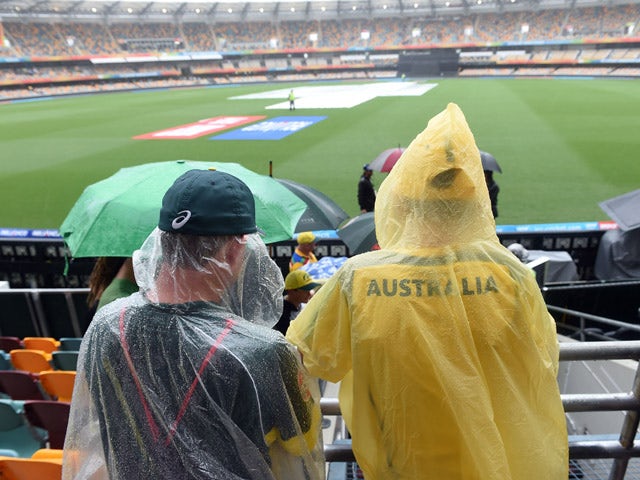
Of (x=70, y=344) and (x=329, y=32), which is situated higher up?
(x=329, y=32)

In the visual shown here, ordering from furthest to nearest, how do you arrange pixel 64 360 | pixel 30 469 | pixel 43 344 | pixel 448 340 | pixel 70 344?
pixel 43 344 < pixel 70 344 < pixel 64 360 < pixel 30 469 < pixel 448 340

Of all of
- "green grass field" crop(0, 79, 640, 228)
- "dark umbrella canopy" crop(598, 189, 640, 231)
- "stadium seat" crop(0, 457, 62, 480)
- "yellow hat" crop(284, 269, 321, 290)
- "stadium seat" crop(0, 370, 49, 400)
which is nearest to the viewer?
"stadium seat" crop(0, 457, 62, 480)

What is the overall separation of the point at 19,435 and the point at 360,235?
116 inches

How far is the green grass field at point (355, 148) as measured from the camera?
10406 millimetres

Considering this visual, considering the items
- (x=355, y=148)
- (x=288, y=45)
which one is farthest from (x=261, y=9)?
(x=355, y=148)

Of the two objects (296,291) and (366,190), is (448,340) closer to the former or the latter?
(296,291)

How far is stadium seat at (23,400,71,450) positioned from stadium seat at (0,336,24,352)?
182 centimetres

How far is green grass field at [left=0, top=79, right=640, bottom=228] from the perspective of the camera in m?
10.4

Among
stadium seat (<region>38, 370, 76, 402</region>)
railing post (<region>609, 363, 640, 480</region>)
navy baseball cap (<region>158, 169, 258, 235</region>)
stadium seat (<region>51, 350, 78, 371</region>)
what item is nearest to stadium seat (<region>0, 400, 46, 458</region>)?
stadium seat (<region>38, 370, 76, 402</region>)

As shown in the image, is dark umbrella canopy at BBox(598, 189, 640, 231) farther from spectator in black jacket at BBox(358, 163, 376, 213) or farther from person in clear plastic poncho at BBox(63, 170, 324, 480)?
person in clear plastic poncho at BBox(63, 170, 324, 480)

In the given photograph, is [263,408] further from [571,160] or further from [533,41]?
[533,41]

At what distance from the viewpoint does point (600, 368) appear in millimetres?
3623

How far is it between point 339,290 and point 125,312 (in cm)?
59

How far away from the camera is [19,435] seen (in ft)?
9.47
